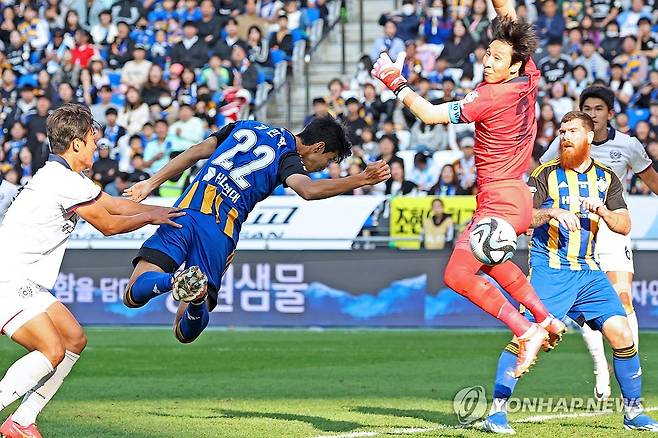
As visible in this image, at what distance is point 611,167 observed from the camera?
1103cm

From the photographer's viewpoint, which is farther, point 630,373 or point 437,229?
point 437,229

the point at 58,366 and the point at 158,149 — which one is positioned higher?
the point at 58,366

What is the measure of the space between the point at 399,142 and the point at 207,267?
44.0 ft

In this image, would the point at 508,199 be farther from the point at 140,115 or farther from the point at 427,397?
the point at 140,115

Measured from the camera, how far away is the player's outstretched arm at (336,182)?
838cm

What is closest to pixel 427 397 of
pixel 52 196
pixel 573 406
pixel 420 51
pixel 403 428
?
pixel 573 406

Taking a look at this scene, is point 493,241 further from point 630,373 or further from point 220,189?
point 220,189

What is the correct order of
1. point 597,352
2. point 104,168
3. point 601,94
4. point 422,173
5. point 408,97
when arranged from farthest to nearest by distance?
point 104,168 → point 422,173 → point 597,352 → point 601,94 → point 408,97

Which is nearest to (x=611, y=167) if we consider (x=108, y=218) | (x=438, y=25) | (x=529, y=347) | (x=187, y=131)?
(x=529, y=347)

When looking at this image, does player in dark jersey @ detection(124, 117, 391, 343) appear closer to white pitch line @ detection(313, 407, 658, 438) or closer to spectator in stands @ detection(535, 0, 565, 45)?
white pitch line @ detection(313, 407, 658, 438)

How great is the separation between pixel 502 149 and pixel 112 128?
16.9 meters

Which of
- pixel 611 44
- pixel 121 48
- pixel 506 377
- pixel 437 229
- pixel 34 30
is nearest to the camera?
pixel 506 377

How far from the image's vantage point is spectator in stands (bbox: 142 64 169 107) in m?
25.6

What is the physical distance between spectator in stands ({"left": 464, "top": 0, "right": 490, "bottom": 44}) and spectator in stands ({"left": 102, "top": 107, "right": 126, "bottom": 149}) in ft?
22.1
